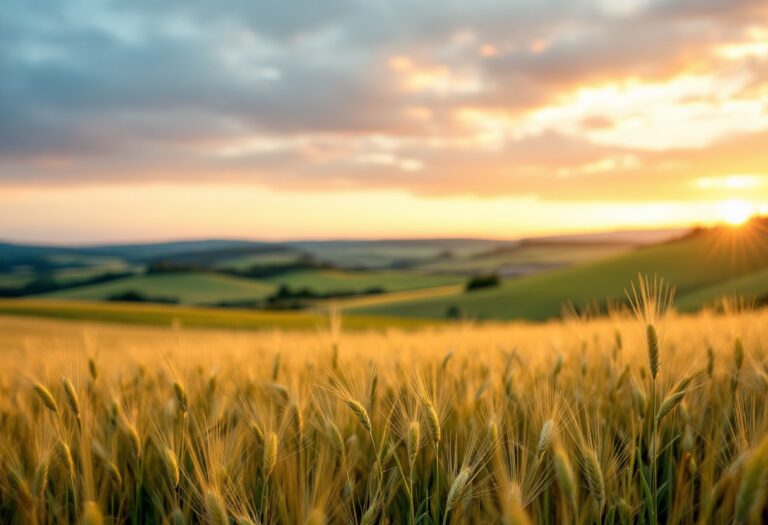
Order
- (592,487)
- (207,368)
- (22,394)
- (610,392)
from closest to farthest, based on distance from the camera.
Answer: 1. (592,487)
2. (610,392)
3. (22,394)
4. (207,368)

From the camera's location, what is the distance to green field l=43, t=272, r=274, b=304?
46906 mm

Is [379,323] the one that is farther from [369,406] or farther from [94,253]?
[94,253]

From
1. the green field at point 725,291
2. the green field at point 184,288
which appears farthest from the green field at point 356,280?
the green field at point 725,291

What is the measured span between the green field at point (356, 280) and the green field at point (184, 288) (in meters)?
3.82

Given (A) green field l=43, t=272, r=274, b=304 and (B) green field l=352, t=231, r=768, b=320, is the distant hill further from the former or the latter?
(A) green field l=43, t=272, r=274, b=304

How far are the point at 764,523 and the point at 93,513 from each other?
198 cm

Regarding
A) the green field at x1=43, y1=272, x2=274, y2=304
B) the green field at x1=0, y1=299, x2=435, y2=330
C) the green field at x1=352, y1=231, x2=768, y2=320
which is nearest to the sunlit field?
Result: the green field at x1=0, y1=299, x2=435, y2=330

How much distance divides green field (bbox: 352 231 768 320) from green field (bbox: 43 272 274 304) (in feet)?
60.0

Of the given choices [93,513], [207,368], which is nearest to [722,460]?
[93,513]

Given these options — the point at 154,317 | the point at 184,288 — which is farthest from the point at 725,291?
the point at 184,288

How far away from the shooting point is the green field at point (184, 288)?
154ft

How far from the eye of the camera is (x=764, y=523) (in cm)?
165

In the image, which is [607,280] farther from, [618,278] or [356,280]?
[356,280]

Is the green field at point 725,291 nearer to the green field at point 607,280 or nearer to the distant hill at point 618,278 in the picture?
the distant hill at point 618,278
